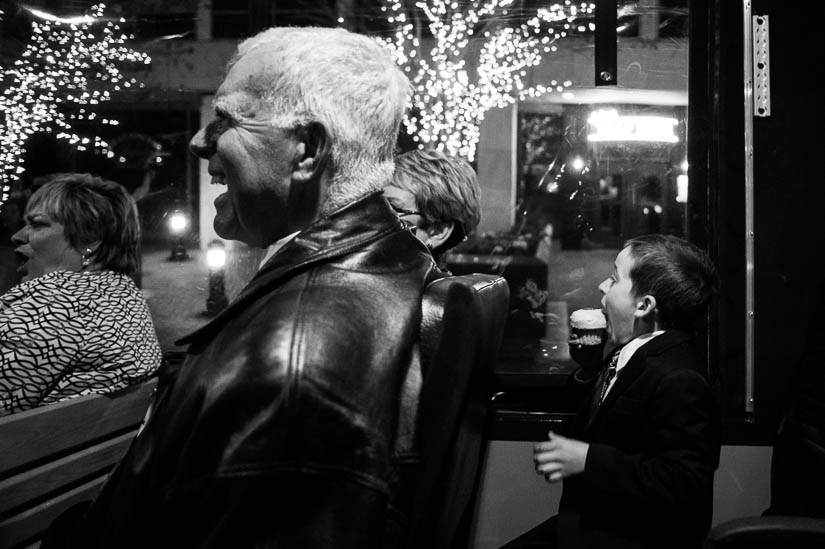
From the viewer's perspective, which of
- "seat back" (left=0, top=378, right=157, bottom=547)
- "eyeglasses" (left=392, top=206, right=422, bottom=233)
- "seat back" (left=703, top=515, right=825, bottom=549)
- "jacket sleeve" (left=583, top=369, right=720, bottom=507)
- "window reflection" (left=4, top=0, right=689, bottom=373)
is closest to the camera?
"seat back" (left=703, top=515, right=825, bottom=549)

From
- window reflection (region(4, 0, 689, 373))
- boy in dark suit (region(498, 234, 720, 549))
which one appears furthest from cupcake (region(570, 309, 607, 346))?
window reflection (region(4, 0, 689, 373))

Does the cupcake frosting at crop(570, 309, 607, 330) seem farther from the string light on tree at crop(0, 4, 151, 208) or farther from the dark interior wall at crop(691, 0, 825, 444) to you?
the string light on tree at crop(0, 4, 151, 208)

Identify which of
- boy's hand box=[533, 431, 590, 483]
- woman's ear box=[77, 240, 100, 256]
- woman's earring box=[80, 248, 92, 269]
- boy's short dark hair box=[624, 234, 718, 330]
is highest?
woman's ear box=[77, 240, 100, 256]

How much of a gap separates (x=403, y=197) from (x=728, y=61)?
4.60ft

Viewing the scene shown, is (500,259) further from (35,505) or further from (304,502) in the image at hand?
(304,502)

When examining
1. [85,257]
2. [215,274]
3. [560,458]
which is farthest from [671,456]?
[85,257]

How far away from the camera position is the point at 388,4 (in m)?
3.25

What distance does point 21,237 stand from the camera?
3.23 m

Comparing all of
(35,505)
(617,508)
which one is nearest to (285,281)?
(617,508)

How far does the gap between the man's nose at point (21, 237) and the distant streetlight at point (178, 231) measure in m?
0.54

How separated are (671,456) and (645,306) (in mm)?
506

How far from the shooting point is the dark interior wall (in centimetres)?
304

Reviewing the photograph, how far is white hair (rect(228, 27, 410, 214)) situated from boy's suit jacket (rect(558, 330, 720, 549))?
1.27 meters

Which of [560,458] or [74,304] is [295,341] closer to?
[560,458]
